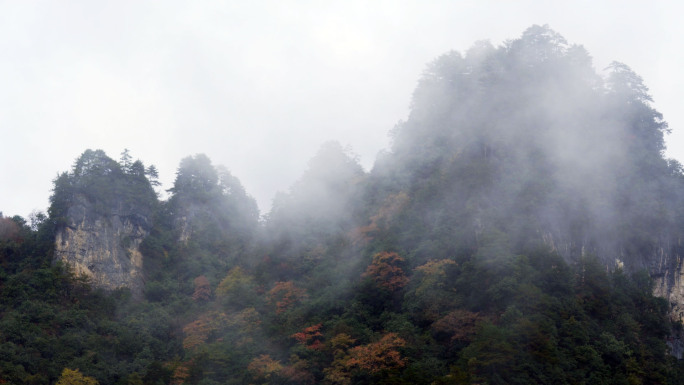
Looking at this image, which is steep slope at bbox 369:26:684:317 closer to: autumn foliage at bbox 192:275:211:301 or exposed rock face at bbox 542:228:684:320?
exposed rock face at bbox 542:228:684:320

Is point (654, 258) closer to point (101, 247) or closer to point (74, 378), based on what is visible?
point (74, 378)

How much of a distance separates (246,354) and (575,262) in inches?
641

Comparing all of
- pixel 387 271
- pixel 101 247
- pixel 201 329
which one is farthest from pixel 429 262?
pixel 101 247

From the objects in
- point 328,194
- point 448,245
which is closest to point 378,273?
point 448,245

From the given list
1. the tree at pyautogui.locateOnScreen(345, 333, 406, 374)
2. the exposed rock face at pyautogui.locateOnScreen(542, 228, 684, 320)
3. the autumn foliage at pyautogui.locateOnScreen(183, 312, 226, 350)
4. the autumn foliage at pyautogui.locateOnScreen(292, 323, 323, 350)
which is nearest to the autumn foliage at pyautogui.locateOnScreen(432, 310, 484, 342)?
the tree at pyautogui.locateOnScreen(345, 333, 406, 374)

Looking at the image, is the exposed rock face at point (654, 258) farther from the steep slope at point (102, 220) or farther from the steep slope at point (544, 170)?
the steep slope at point (102, 220)

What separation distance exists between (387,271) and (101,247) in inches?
772

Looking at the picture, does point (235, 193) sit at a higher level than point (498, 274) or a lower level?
higher

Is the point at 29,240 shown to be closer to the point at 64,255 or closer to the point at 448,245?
the point at 64,255

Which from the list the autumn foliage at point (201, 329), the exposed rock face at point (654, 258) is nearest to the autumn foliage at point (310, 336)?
the autumn foliage at point (201, 329)

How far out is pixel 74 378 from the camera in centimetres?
2708

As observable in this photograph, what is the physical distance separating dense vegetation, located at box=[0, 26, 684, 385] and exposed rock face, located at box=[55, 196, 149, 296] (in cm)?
61

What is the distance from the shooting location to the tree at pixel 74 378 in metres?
26.8

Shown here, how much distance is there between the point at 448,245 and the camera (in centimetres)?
2845
